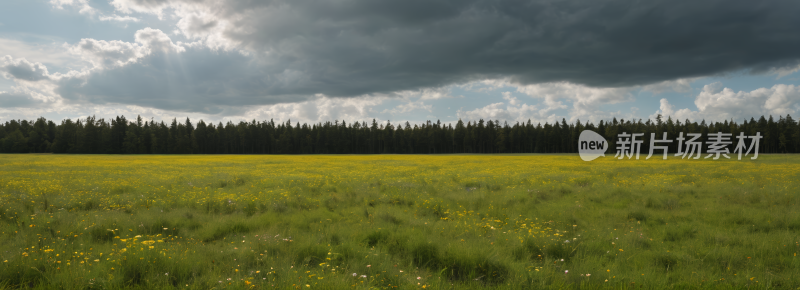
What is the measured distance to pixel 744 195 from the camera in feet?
54.0

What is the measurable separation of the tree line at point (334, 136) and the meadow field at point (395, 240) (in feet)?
426

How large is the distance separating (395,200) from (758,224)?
41.4 feet

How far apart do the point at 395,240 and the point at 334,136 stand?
141m

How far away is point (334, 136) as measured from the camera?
148 meters

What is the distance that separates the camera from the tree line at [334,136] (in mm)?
119688

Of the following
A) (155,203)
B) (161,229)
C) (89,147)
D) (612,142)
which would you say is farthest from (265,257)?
(89,147)
